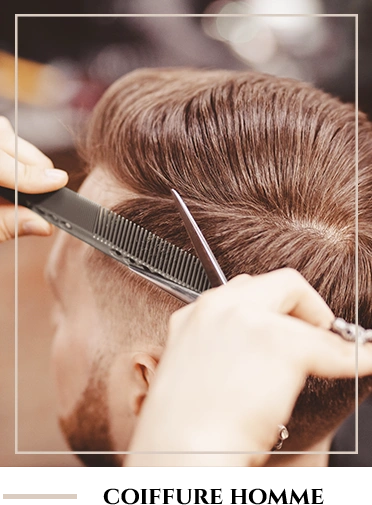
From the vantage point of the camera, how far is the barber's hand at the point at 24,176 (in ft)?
3.24

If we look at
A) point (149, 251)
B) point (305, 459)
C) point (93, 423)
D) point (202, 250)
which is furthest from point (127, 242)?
point (305, 459)

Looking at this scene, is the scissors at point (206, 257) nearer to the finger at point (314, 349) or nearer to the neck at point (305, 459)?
the finger at point (314, 349)

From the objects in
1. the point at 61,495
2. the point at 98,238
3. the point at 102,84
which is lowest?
the point at 61,495

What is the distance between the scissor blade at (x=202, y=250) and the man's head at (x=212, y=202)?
1cm

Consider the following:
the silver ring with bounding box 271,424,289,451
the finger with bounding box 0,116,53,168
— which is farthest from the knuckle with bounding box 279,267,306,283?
the finger with bounding box 0,116,53,168

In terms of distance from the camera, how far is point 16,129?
1.00 metres

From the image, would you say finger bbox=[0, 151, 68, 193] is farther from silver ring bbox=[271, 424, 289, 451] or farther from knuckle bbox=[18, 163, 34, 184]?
silver ring bbox=[271, 424, 289, 451]

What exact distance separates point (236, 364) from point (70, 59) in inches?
28.6

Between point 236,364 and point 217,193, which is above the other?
point 217,193

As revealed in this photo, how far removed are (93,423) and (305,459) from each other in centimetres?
46

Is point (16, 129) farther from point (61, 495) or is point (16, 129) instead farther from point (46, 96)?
point (61, 495)

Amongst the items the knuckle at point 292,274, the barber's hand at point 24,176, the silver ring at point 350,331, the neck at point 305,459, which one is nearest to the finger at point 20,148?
the barber's hand at point 24,176

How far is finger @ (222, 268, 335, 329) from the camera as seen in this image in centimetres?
94

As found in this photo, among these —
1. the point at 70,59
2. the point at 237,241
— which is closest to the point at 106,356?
the point at 237,241
